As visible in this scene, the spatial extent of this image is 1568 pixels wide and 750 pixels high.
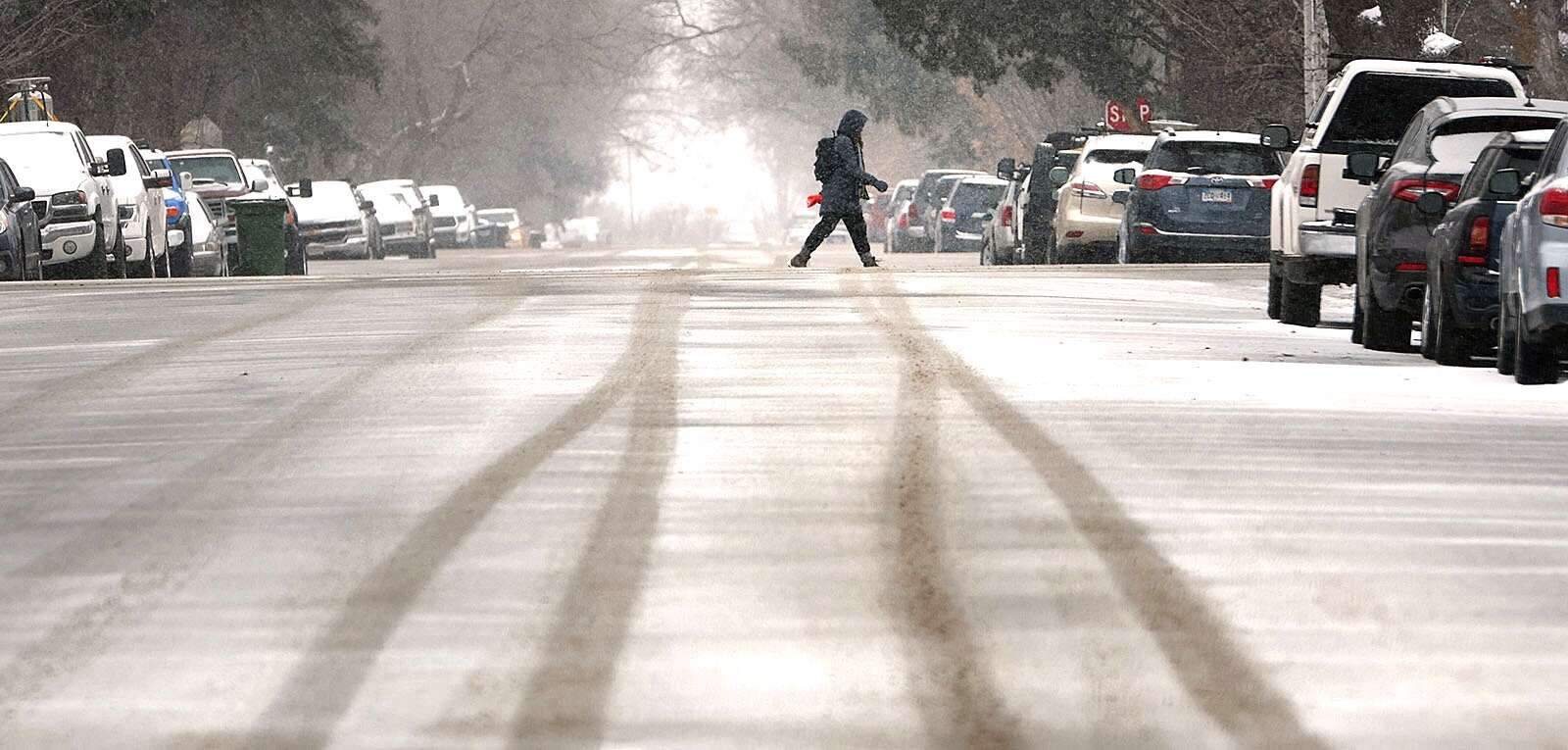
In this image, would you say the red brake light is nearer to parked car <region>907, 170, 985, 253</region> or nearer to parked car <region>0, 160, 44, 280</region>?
parked car <region>0, 160, 44, 280</region>

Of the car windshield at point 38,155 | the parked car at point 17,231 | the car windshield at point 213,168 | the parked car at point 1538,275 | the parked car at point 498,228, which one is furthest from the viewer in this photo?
the parked car at point 498,228

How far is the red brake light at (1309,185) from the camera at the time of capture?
1906 centimetres

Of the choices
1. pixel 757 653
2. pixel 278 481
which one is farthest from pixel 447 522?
pixel 757 653

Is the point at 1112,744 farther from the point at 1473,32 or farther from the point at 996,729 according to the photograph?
the point at 1473,32

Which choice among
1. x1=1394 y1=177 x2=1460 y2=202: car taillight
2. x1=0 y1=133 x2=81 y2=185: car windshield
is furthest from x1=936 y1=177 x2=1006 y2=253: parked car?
x1=1394 y1=177 x2=1460 y2=202: car taillight

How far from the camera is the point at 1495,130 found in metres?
16.9

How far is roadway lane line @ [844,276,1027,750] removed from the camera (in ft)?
19.4

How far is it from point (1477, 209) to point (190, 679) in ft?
32.6

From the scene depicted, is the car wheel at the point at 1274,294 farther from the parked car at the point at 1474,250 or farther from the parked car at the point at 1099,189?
the parked car at the point at 1099,189

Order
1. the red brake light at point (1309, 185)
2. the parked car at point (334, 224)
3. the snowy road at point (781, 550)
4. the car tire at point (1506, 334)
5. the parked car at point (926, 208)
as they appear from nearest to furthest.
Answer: the snowy road at point (781, 550), the car tire at point (1506, 334), the red brake light at point (1309, 185), the parked car at point (334, 224), the parked car at point (926, 208)

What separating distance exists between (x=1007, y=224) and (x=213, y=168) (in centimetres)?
1210

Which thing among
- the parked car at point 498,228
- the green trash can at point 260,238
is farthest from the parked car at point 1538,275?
the parked car at point 498,228

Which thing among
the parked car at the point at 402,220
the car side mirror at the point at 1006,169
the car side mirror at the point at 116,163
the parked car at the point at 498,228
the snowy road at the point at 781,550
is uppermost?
the car side mirror at the point at 116,163

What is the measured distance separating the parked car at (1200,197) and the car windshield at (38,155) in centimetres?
1099
